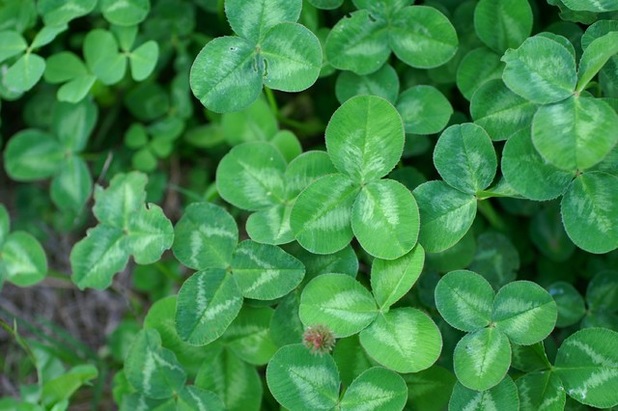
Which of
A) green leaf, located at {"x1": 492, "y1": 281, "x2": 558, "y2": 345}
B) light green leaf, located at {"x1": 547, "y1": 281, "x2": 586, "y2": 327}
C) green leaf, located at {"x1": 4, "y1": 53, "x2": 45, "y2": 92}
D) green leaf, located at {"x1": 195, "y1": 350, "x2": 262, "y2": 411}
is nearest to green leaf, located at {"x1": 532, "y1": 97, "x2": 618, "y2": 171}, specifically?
green leaf, located at {"x1": 492, "y1": 281, "x2": 558, "y2": 345}

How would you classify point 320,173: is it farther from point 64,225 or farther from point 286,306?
point 64,225

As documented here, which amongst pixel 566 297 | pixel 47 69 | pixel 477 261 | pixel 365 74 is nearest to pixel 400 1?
pixel 365 74

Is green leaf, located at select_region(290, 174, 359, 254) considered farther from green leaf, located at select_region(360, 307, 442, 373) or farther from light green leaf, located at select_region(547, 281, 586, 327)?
light green leaf, located at select_region(547, 281, 586, 327)

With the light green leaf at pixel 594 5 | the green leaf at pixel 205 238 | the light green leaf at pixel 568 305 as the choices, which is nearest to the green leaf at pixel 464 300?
the light green leaf at pixel 568 305

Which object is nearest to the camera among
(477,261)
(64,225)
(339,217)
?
(339,217)

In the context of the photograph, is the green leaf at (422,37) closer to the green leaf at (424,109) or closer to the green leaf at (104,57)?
the green leaf at (424,109)
